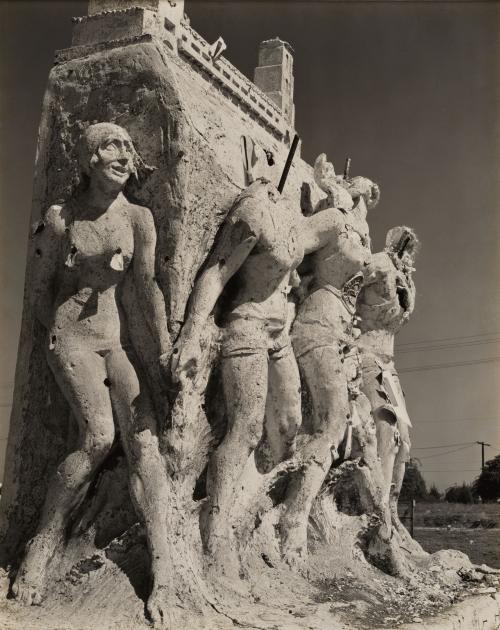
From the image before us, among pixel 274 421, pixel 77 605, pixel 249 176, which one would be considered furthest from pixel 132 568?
pixel 249 176

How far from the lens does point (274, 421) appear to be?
6430mm

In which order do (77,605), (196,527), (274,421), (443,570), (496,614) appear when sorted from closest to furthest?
(77,605)
(196,527)
(274,421)
(496,614)
(443,570)

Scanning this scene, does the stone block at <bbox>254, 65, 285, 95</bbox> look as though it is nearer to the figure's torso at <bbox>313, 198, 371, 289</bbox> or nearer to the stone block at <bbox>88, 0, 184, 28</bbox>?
the figure's torso at <bbox>313, 198, 371, 289</bbox>

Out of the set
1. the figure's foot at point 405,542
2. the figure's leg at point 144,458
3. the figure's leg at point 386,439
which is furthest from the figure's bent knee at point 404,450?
the figure's leg at point 144,458

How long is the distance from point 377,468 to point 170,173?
319cm

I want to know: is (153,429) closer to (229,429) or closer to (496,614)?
(229,429)

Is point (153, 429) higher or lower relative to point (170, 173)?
lower

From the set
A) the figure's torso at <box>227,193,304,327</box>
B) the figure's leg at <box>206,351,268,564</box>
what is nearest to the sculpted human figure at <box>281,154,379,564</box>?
the figure's torso at <box>227,193,304,327</box>

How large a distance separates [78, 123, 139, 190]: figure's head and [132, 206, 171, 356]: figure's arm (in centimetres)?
28

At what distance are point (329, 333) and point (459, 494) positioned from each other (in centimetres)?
1348

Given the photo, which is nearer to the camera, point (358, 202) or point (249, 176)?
point (249, 176)

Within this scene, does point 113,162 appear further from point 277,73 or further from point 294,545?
point 277,73

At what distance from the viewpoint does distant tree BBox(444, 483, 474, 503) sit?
1909cm

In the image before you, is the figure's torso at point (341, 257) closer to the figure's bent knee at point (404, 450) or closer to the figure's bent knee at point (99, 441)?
the figure's bent knee at point (404, 450)
